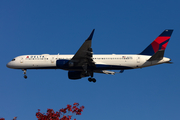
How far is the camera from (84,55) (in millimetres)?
44219

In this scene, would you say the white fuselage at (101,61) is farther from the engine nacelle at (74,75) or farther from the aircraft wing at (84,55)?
the engine nacelle at (74,75)

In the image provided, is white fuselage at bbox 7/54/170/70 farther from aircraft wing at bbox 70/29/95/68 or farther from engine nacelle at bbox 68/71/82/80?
engine nacelle at bbox 68/71/82/80

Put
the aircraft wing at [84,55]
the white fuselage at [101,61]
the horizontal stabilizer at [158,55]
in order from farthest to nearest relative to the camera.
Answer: the white fuselage at [101,61] → the horizontal stabilizer at [158,55] → the aircraft wing at [84,55]

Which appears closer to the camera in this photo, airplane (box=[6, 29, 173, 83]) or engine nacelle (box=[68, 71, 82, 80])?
airplane (box=[6, 29, 173, 83])

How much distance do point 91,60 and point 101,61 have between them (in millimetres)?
3128

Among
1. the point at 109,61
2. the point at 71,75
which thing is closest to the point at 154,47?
the point at 109,61

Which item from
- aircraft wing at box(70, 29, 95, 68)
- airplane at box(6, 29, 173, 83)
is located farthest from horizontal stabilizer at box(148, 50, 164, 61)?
aircraft wing at box(70, 29, 95, 68)

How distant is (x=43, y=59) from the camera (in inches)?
1922

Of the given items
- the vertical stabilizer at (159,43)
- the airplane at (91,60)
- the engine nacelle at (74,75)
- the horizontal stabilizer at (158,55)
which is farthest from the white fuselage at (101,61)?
the engine nacelle at (74,75)

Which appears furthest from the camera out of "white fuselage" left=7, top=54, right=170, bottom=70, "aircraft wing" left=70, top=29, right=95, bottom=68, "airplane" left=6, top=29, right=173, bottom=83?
"white fuselage" left=7, top=54, right=170, bottom=70

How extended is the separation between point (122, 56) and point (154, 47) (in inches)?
271

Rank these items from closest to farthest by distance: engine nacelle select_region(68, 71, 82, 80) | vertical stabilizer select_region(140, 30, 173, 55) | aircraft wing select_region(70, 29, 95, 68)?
aircraft wing select_region(70, 29, 95, 68) < vertical stabilizer select_region(140, 30, 173, 55) < engine nacelle select_region(68, 71, 82, 80)

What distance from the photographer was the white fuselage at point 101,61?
46.8m

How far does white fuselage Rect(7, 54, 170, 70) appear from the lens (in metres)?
46.8
